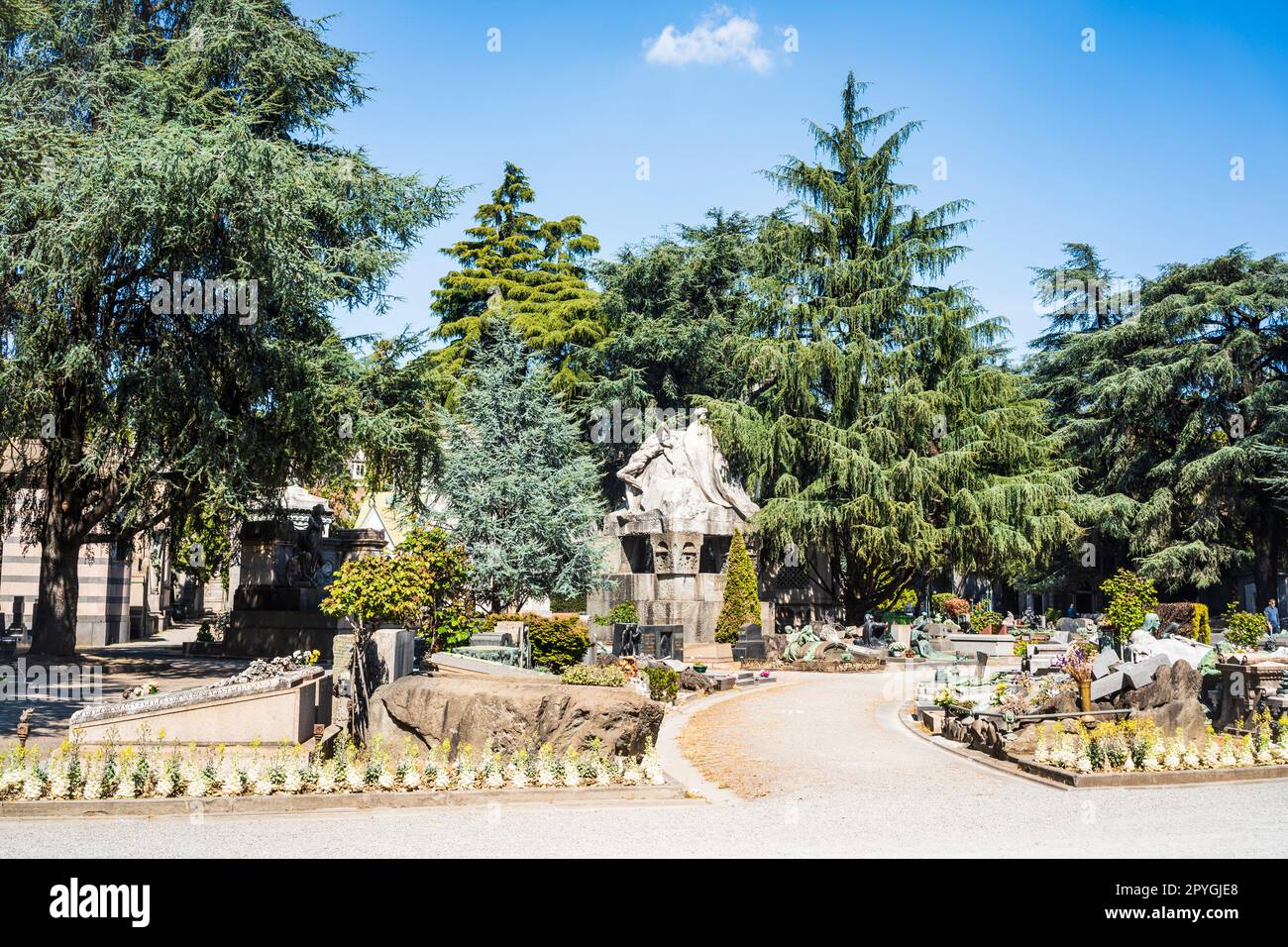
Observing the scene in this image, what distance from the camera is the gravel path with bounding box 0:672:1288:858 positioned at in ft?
23.0

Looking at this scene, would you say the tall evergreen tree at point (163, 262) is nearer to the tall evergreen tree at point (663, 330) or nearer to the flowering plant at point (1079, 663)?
the flowering plant at point (1079, 663)

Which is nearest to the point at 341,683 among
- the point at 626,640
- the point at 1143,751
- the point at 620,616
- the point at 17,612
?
the point at 1143,751

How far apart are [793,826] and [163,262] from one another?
1647 cm

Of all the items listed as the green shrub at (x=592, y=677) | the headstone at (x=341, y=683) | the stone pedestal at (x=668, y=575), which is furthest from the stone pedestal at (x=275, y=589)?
the green shrub at (x=592, y=677)

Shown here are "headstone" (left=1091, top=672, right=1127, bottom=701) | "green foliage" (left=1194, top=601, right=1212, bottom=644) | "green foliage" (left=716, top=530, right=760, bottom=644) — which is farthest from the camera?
"green foliage" (left=716, top=530, right=760, bottom=644)

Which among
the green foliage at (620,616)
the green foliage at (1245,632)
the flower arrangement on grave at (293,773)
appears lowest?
the green foliage at (1245,632)

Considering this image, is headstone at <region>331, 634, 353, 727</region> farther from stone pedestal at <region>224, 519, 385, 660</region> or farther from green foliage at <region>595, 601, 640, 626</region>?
green foliage at <region>595, 601, 640, 626</region>

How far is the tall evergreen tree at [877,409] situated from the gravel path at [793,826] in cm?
2213

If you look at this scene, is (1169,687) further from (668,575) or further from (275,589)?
(668,575)

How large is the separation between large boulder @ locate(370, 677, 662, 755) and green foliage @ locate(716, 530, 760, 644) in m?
18.8

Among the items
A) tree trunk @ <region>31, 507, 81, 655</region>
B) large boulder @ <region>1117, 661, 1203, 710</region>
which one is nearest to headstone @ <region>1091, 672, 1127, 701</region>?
large boulder @ <region>1117, 661, 1203, 710</region>

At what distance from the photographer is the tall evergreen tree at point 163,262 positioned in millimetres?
17844

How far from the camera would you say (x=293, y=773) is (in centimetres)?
877
